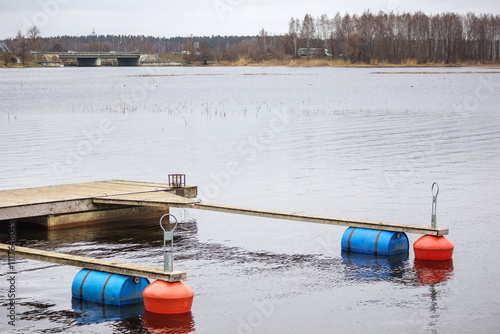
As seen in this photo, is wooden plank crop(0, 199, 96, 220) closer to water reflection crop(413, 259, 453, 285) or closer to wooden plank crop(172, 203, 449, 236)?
wooden plank crop(172, 203, 449, 236)

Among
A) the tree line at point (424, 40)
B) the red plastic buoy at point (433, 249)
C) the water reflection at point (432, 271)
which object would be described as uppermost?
the tree line at point (424, 40)

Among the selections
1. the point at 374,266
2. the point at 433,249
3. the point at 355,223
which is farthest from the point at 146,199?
the point at 433,249

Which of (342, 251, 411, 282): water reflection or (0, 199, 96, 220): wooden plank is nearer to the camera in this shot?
(342, 251, 411, 282): water reflection

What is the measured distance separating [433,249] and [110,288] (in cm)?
757

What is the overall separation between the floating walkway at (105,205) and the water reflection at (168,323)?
18.3 ft

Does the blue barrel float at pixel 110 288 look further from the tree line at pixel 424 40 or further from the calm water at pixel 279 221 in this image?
the tree line at pixel 424 40

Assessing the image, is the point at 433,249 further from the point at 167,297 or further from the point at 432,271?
the point at 167,297

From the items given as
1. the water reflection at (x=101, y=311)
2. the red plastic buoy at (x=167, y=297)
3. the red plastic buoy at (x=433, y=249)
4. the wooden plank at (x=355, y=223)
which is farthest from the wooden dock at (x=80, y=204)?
the red plastic buoy at (x=167, y=297)

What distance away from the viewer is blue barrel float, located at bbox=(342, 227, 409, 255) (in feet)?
57.7

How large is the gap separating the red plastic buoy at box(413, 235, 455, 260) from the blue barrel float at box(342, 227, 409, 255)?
1.78ft

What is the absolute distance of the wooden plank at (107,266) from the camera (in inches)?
509

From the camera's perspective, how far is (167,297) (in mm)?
13109

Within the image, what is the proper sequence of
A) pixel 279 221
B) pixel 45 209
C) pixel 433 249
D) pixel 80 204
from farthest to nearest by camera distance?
1. pixel 279 221
2. pixel 80 204
3. pixel 45 209
4. pixel 433 249

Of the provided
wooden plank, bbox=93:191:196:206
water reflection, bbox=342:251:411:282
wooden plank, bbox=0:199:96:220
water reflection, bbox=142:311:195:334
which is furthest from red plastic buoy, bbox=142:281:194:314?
wooden plank, bbox=0:199:96:220
